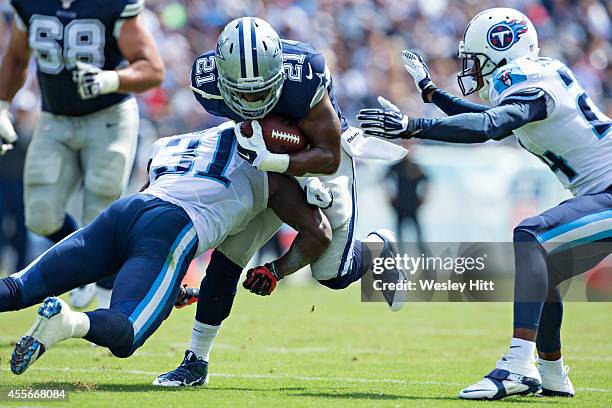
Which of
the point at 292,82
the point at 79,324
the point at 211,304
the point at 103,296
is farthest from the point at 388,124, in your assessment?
the point at 103,296

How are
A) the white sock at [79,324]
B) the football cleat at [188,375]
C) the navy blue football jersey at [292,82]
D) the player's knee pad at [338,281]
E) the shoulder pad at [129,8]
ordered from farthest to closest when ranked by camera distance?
1. the shoulder pad at [129,8]
2. the player's knee pad at [338,281]
3. the football cleat at [188,375]
4. the navy blue football jersey at [292,82]
5. the white sock at [79,324]

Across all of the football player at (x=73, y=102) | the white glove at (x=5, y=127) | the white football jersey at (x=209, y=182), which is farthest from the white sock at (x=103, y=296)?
the white football jersey at (x=209, y=182)

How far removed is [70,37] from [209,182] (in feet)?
7.67

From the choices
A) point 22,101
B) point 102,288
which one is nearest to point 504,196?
point 22,101

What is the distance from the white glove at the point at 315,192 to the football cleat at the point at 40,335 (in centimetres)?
162

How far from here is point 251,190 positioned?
497 centimetres

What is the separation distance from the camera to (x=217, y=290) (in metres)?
5.21

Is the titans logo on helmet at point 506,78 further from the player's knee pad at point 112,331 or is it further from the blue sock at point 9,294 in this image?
the blue sock at point 9,294

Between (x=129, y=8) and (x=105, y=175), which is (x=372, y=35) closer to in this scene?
(x=129, y=8)

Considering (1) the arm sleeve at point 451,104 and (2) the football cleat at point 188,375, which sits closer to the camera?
(2) the football cleat at point 188,375

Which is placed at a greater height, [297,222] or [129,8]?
[129,8]

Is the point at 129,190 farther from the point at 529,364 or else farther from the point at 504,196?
the point at 529,364

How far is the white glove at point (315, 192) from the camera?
5.16m

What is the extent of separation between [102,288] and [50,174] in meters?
0.83
